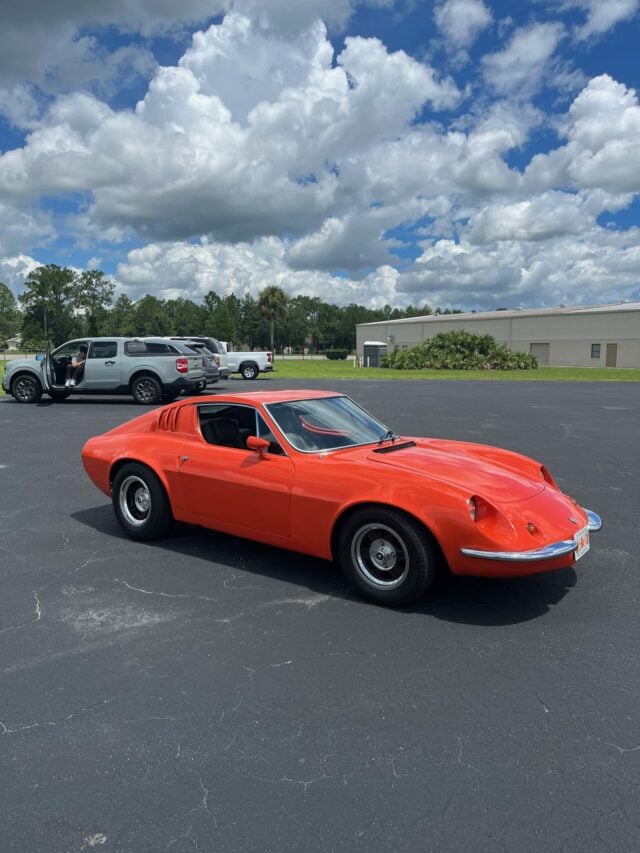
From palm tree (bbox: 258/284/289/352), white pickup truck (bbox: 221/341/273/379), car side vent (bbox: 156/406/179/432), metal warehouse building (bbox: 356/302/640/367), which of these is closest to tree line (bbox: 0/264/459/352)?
palm tree (bbox: 258/284/289/352)

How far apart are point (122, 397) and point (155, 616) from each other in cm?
1654

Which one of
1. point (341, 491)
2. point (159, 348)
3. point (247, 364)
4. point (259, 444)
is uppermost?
point (159, 348)

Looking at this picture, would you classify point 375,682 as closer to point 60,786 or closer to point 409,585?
point 409,585

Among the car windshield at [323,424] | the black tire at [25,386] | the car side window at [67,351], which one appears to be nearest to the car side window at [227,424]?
the car windshield at [323,424]

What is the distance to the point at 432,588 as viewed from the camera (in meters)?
4.32

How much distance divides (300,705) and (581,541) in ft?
6.87

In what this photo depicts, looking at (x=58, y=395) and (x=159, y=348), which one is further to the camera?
(x=58, y=395)

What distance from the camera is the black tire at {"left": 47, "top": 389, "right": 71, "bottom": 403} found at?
17.1m

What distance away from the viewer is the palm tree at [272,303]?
82625 mm

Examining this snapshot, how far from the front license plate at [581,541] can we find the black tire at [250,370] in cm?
2594

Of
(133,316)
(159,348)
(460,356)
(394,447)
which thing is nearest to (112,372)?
(159,348)

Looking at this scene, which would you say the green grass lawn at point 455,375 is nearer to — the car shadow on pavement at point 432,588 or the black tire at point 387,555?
the car shadow on pavement at point 432,588

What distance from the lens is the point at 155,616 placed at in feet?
12.8

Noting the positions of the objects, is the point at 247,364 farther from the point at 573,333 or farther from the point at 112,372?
the point at 573,333
